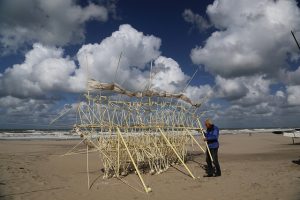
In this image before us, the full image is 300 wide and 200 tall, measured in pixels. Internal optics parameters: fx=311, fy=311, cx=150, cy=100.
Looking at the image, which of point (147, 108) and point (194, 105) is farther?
point (194, 105)

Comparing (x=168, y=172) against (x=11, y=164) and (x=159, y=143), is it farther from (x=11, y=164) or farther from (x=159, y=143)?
(x=11, y=164)

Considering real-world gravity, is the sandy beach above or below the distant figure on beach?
below

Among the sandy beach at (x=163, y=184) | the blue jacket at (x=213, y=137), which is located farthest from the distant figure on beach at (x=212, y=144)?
the sandy beach at (x=163, y=184)

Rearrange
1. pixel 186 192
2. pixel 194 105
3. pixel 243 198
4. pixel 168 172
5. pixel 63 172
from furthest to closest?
1. pixel 194 105
2. pixel 63 172
3. pixel 168 172
4. pixel 186 192
5. pixel 243 198

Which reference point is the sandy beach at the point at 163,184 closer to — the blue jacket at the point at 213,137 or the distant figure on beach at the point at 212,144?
the distant figure on beach at the point at 212,144

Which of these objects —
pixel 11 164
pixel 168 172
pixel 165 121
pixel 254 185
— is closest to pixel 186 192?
pixel 254 185

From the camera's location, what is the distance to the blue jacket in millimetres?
9742

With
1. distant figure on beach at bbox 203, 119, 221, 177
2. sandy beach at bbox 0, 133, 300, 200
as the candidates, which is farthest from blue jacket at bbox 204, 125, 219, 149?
sandy beach at bbox 0, 133, 300, 200

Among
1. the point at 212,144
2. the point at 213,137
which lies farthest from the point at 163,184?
the point at 213,137

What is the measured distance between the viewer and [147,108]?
10.9m

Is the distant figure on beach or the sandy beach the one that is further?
the distant figure on beach

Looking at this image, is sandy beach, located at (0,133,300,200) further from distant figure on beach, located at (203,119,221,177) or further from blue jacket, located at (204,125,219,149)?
blue jacket, located at (204,125,219,149)

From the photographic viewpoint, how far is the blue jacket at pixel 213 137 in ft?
32.0

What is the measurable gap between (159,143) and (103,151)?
2.24m
